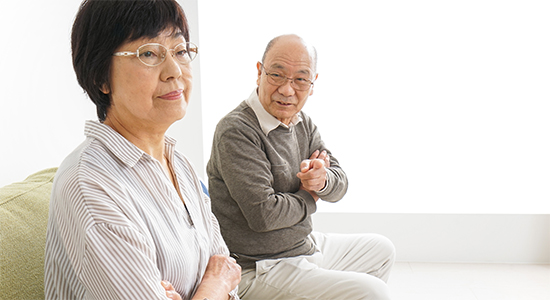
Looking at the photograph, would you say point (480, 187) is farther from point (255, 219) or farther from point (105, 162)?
point (105, 162)

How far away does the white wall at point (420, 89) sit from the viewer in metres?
3.36

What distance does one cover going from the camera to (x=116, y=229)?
1021 millimetres

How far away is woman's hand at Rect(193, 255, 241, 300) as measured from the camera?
1.29m

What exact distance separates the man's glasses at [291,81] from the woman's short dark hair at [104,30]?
3.00 feet

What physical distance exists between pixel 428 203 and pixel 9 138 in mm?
2757

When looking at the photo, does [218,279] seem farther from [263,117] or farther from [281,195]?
[263,117]

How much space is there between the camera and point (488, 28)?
3.34 metres

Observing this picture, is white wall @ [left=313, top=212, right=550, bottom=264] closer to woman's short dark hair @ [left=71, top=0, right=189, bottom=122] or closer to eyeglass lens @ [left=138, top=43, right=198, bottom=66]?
eyeglass lens @ [left=138, top=43, right=198, bottom=66]

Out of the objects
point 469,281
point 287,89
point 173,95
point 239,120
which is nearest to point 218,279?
point 173,95

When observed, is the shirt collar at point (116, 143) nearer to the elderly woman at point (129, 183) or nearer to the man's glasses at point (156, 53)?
the elderly woman at point (129, 183)

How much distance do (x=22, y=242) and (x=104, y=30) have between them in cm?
60

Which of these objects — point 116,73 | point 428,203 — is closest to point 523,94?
point 428,203

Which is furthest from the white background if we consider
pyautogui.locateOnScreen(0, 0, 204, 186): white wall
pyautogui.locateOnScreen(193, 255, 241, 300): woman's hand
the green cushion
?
pyautogui.locateOnScreen(193, 255, 241, 300): woman's hand

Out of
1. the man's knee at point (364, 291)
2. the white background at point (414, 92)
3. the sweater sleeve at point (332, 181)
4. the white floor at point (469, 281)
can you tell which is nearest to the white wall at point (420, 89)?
the white background at point (414, 92)
